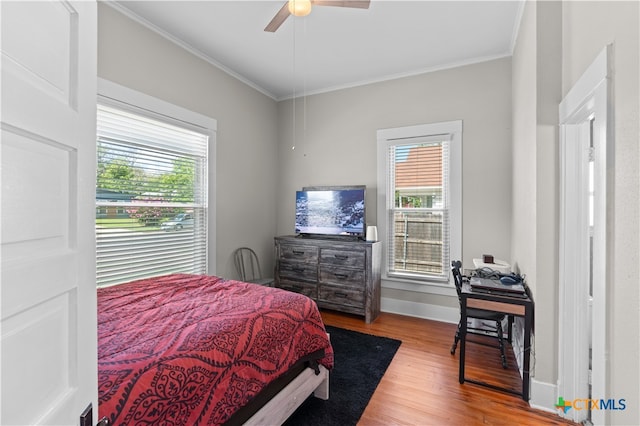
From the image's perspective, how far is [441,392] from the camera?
2.26 m

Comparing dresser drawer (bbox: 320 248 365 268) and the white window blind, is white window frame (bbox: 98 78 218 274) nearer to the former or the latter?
dresser drawer (bbox: 320 248 365 268)

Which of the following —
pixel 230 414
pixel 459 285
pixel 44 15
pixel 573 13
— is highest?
pixel 573 13

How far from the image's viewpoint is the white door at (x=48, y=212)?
45cm

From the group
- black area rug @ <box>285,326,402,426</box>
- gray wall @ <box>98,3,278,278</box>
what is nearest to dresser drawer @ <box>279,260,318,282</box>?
gray wall @ <box>98,3,278,278</box>

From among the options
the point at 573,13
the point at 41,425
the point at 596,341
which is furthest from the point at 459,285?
the point at 41,425

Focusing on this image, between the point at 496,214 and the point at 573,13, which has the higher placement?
the point at 573,13

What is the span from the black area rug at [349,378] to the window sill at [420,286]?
0.93 m

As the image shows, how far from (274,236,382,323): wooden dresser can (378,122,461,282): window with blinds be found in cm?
38

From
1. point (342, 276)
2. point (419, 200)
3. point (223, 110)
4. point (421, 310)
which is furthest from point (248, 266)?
point (419, 200)

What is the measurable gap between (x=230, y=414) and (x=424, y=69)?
399 cm

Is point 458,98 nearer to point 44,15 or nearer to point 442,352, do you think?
point 442,352

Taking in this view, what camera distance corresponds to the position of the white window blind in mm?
3740

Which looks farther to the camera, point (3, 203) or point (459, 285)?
point (459, 285)

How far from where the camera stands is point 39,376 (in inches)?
20.6
